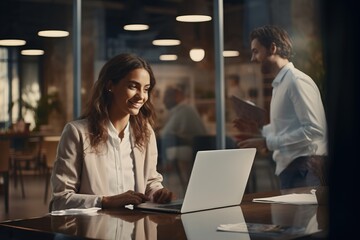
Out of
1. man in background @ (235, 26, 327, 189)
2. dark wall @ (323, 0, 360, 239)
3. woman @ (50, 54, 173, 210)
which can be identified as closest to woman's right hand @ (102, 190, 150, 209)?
woman @ (50, 54, 173, 210)

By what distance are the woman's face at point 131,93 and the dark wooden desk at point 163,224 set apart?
77 cm

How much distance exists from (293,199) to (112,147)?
911 millimetres

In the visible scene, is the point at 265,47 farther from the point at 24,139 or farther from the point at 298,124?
the point at 24,139

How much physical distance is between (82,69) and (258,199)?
3.44 m

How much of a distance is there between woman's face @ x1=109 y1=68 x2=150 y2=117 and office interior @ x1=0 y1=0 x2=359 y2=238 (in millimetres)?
2502

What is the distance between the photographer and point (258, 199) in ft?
10.9

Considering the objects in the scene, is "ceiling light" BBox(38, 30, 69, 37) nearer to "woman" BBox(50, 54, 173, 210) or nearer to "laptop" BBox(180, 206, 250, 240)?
"woman" BBox(50, 54, 173, 210)

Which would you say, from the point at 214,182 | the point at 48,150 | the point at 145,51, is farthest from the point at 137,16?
the point at 214,182

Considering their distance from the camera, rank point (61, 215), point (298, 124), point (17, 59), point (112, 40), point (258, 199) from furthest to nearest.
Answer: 1. point (112, 40)
2. point (17, 59)
3. point (298, 124)
4. point (258, 199)
5. point (61, 215)

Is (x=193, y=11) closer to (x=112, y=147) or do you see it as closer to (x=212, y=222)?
(x=112, y=147)

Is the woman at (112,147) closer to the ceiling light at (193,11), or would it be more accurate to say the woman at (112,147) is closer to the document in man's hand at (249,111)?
the document in man's hand at (249,111)

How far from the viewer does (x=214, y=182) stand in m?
2.82

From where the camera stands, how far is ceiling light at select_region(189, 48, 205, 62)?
22.0 feet

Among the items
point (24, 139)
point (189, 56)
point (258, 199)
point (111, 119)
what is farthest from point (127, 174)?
point (189, 56)
